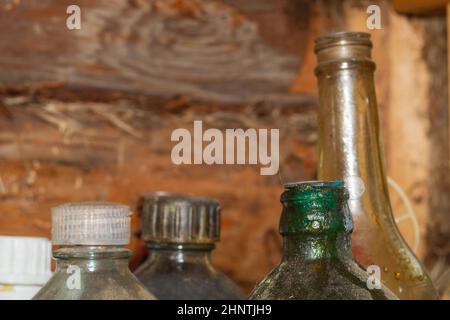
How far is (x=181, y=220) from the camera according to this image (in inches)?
23.9

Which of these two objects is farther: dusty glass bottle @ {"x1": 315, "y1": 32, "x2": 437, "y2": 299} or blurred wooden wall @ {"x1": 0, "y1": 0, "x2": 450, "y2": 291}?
blurred wooden wall @ {"x1": 0, "y1": 0, "x2": 450, "y2": 291}

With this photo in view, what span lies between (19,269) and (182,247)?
14 centimetres

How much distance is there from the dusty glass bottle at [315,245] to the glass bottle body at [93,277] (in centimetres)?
8

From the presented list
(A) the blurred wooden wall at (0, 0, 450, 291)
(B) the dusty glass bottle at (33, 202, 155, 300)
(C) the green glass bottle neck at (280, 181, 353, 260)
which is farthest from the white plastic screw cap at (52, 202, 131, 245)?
(A) the blurred wooden wall at (0, 0, 450, 291)

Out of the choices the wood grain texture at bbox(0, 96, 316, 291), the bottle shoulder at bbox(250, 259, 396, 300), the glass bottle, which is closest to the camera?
the bottle shoulder at bbox(250, 259, 396, 300)

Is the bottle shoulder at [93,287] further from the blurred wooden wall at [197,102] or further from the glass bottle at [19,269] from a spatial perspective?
the blurred wooden wall at [197,102]

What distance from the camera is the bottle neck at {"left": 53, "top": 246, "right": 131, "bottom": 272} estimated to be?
478 millimetres

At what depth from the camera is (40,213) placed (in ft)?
2.50

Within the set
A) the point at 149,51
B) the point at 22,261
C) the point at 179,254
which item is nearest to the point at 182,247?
the point at 179,254

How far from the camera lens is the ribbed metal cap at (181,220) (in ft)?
2.00

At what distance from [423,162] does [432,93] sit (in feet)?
0.24

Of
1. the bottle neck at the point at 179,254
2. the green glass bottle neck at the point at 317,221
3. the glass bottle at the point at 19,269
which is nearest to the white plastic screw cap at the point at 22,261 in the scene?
the glass bottle at the point at 19,269

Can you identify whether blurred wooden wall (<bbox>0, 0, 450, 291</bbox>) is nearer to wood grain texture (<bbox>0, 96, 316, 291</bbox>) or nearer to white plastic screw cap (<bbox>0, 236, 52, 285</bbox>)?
wood grain texture (<bbox>0, 96, 316, 291</bbox>)

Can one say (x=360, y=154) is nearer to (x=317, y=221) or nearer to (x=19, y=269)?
(x=317, y=221)
